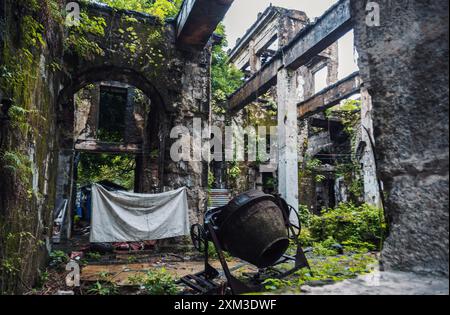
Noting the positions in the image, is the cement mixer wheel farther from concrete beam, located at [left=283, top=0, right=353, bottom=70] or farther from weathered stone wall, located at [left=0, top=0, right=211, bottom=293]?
concrete beam, located at [left=283, top=0, right=353, bottom=70]

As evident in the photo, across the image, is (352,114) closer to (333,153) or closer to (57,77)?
Result: (333,153)

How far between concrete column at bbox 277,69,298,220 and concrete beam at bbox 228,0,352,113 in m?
0.45

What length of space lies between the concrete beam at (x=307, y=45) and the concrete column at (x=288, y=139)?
45cm

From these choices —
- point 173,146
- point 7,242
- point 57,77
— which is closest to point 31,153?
point 7,242

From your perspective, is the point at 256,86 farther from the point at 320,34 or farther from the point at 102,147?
the point at 102,147

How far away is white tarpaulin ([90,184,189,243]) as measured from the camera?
258 inches

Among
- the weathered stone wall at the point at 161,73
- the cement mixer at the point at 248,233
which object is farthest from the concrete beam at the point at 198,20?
the cement mixer at the point at 248,233

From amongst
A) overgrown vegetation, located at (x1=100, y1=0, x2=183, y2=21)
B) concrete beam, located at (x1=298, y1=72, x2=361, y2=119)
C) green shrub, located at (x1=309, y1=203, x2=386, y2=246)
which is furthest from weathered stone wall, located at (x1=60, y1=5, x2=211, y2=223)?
concrete beam, located at (x1=298, y1=72, x2=361, y2=119)

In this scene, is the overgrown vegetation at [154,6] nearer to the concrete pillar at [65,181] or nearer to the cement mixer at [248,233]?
the concrete pillar at [65,181]

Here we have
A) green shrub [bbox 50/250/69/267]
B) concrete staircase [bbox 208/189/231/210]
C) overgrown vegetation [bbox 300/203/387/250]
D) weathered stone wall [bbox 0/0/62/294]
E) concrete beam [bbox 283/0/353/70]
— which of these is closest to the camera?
weathered stone wall [bbox 0/0/62/294]

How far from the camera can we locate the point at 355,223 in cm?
780

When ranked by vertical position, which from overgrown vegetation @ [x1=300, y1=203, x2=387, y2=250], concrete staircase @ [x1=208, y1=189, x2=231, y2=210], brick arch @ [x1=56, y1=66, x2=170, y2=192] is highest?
brick arch @ [x1=56, y1=66, x2=170, y2=192]

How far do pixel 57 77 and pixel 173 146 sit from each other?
2.94m

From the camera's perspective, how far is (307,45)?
824cm
